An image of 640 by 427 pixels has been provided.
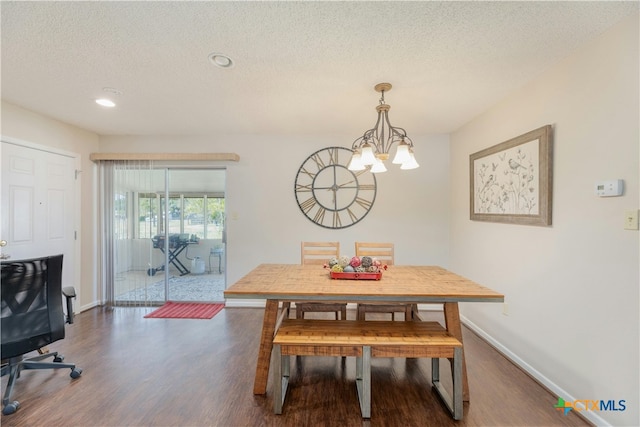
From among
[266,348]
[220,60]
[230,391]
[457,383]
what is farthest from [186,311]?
[457,383]

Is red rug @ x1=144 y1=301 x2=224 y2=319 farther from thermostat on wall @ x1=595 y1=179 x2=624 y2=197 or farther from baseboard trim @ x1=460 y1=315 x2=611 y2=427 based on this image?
thermostat on wall @ x1=595 y1=179 x2=624 y2=197

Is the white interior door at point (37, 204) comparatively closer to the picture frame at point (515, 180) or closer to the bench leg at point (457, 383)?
the bench leg at point (457, 383)

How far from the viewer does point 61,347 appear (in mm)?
2648

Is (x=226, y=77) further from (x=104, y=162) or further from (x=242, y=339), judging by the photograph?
(x=104, y=162)

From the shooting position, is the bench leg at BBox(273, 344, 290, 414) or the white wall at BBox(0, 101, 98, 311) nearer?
the bench leg at BBox(273, 344, 290, 414)

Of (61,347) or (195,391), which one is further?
(61,347)

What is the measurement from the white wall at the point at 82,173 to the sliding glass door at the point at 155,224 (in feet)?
0.86

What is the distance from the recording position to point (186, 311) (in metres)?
3.62

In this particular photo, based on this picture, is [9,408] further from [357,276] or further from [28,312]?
[357,276]

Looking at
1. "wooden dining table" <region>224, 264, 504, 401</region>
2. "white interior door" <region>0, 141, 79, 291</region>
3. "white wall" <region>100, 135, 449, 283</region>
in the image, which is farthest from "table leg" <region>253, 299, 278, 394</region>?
"white interior door" <region>0, 141, 79, 291</region>

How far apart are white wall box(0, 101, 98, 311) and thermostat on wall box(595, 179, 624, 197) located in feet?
15.7

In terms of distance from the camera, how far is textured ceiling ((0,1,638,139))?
1.51m

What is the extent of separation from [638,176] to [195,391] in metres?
2.94

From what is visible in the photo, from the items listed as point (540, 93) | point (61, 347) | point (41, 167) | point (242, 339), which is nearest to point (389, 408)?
point (242, 339)
